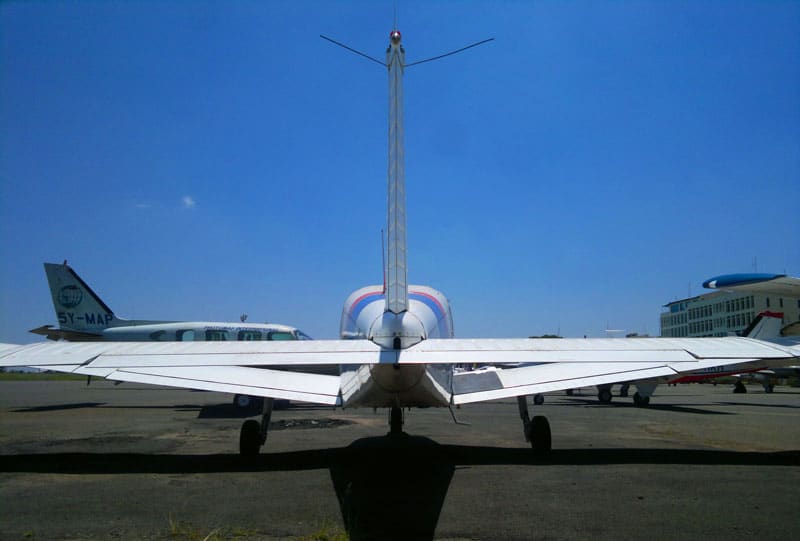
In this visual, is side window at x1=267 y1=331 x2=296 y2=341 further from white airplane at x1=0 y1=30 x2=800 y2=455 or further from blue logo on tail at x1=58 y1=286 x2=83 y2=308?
white airplane at x1=0 y1=30 x2=800 y2=455

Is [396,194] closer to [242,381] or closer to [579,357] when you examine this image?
[579,357]

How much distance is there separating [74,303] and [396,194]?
22.9 m

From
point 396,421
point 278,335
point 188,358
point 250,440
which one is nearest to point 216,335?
point 278,335

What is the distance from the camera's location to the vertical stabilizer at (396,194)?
6.70m

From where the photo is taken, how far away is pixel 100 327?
81.1 ft

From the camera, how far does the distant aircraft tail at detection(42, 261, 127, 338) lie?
960 inches

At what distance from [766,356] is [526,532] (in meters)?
4.48

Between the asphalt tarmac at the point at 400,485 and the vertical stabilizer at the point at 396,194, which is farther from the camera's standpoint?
the vertical stabilizer at the point at 396,194

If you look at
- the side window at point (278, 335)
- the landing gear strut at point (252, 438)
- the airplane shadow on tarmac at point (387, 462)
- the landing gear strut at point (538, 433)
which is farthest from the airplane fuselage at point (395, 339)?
the side window at point (278, 335)

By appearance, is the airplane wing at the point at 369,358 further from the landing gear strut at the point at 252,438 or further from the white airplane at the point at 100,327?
the white airplane at the point at 100,327

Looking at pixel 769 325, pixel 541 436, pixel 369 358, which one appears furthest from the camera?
pixel 769 325

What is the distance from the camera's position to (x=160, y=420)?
1560 centimetres

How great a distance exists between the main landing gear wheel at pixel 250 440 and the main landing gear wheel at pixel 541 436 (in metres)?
4.37

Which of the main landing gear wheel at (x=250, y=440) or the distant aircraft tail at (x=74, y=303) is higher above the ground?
the distant aircraft tail at (x=74, y=303)
